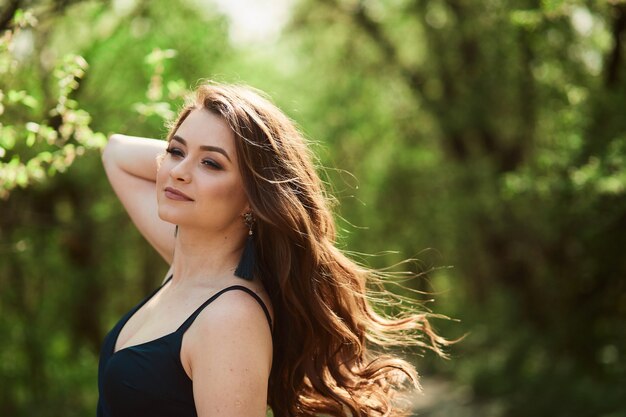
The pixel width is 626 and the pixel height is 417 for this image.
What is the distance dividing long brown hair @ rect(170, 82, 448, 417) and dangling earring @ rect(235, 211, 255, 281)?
0.05m

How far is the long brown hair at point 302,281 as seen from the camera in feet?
9.08

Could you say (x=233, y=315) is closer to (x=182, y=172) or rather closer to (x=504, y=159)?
→ (x=182, y=172)

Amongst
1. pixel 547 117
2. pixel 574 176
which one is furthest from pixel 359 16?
pixel 574 176

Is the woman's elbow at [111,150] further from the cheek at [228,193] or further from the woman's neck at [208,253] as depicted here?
the cheek at [228,193]

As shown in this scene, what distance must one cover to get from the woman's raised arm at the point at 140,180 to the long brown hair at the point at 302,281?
596mm

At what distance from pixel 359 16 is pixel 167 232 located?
14.4 metres

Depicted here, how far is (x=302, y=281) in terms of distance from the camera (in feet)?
9.47

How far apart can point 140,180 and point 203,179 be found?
938 mm

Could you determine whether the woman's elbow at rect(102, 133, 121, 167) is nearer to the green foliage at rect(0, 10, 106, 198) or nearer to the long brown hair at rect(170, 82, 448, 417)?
the green foliage at rect(0, 10, 106, 198)

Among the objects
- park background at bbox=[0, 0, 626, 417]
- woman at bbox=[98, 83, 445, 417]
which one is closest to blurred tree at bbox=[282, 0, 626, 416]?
park background at bbox=[0, 0, 626, 417]

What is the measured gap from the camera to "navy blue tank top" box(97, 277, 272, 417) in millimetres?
2566

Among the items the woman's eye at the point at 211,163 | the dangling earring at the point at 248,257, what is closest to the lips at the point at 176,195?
the woman's eye at the point at 211,163

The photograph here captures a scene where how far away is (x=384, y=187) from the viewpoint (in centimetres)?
1944

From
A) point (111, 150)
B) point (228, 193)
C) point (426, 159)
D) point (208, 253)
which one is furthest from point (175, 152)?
point (426, 159)
